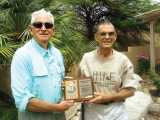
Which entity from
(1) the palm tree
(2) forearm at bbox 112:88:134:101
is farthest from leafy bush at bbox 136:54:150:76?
(2) forearm at bbox 112:88:134:101

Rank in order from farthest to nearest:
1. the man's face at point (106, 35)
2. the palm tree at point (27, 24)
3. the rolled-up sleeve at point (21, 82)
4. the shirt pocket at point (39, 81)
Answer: the palm tree at point (27, 24), the man's face at point (106, 35), the shirt pocket at point (39, 81), the rolled-up sleeve at point (21, 82)

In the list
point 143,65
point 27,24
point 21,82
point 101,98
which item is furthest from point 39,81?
point 143,65

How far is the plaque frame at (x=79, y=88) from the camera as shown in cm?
181

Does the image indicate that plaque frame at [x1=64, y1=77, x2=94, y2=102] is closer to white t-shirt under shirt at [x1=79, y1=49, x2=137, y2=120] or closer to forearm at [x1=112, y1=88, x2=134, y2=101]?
white t-shirt under shirt at [x1=79, y1=49, x2=137, y2=120]

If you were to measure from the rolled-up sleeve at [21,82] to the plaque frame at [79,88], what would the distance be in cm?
38

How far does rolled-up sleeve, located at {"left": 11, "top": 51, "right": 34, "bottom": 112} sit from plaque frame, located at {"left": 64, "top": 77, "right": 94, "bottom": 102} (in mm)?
375

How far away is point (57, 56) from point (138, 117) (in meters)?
3.09

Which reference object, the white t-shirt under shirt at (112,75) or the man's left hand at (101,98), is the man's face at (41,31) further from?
the man's left hand at (101,98)

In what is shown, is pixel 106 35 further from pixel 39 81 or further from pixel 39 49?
pixel 39 81

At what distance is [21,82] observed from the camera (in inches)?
61.1

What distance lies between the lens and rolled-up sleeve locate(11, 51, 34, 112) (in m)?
1.53

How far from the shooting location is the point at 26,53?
164 centimetres

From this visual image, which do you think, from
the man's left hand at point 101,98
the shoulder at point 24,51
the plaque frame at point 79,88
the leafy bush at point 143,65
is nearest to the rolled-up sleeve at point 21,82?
the shoulder at point 24,51

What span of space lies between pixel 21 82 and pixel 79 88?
1.83ft
